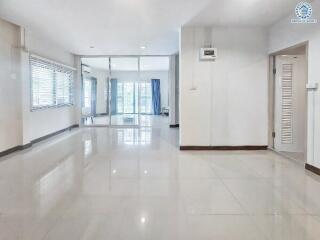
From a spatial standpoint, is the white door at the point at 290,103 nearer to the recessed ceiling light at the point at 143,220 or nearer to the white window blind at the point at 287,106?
the white window blind at the point at 287,106

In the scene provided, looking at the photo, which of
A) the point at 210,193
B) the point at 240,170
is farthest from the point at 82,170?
the point at 240,170

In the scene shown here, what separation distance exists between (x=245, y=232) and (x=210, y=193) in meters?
1.06

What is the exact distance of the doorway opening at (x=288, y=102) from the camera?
6.28 m

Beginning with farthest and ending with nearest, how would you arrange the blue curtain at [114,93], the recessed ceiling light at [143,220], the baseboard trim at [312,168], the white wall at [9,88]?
1. the blue curtain at [114,93]
2. the white wall at [9,88]
3. the baseboard trim at [312,168]
4. the recessed ceiling light at [143,220]

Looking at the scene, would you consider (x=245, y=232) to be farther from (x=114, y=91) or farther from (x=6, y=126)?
(x=114, y=91)

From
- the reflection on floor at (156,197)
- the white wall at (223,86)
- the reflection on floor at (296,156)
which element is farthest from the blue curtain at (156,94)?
the reflection on floor at (296,156)

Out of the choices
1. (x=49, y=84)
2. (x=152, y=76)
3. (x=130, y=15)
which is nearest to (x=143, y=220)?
(x=130, y=15)

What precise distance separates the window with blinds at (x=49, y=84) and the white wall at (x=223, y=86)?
11.5ft

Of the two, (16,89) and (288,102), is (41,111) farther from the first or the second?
(288,102)

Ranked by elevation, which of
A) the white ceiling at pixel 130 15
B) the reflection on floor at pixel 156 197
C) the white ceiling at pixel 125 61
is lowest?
→ the reflection on floor at pixel 156 197

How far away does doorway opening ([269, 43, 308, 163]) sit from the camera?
20.6 ft

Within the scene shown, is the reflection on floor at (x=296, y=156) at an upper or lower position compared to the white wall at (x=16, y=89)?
lower

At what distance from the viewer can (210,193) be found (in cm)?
361

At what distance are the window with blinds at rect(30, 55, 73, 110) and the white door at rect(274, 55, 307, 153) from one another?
5457mm
